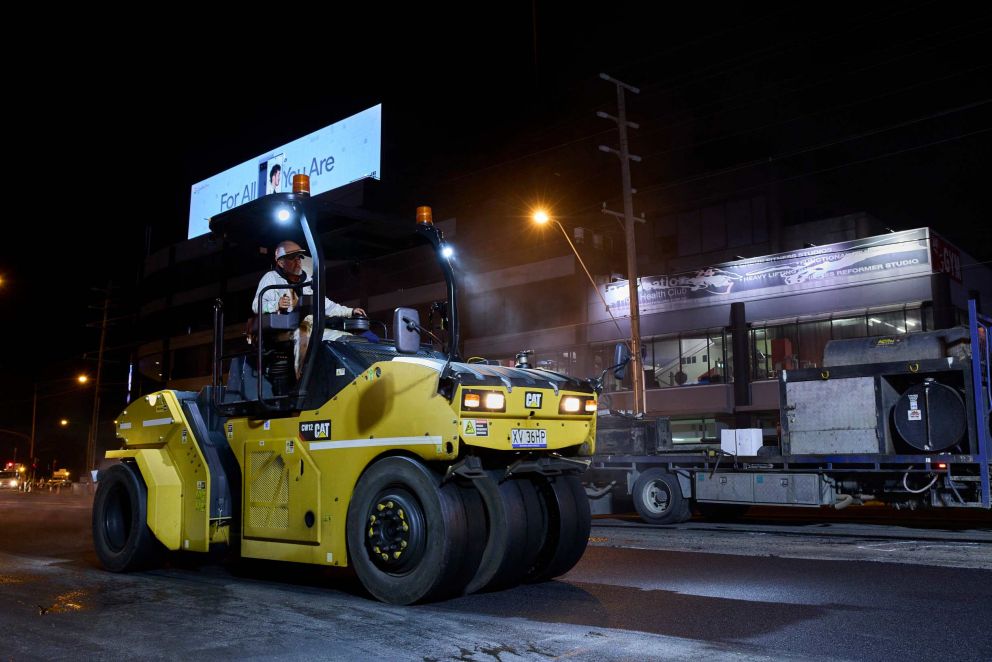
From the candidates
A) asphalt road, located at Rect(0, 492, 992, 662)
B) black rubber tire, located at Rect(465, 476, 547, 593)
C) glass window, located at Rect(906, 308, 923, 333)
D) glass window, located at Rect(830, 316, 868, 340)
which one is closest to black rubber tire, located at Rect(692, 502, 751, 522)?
asphalt road, located at Rect(0, 492, 992, 662)

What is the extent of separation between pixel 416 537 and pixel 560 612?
1188 millimetres

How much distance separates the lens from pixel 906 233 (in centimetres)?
3262

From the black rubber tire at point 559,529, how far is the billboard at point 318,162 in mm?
33507

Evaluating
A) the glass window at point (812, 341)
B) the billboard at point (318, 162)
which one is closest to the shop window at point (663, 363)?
the glass window at point (812, 341)

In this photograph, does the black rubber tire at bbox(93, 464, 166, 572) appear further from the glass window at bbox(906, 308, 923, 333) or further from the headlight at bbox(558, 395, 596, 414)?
the glass window at bbox(906, 308, 923, 333)

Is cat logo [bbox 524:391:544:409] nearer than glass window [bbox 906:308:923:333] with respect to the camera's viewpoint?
Yes

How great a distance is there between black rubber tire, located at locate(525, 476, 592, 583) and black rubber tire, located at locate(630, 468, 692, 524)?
8.04 meters

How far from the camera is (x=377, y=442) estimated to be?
665cm

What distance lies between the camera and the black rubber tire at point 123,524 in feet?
27.8

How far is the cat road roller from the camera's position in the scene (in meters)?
6.34

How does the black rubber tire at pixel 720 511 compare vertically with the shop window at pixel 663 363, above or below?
below

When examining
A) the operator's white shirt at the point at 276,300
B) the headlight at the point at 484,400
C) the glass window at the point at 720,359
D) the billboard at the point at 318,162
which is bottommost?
the headlight at the point at 484,400

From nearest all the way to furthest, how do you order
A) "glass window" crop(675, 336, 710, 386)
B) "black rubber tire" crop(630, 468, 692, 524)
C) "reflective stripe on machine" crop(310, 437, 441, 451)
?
"reflective stripe on machine" crop(310, 437, 441, 451) → "black rubber tire" crop(630, 468, 692, 524) → "glass window" crop(675, 336, 710, 386)

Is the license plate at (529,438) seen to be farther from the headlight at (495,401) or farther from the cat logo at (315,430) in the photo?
the cat logo at (315,430)
